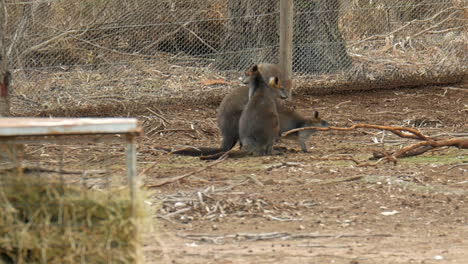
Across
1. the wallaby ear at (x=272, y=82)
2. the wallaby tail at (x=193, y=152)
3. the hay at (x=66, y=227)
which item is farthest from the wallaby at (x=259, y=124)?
the hay at (x=66, y=227)

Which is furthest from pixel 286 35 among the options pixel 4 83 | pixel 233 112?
pixel 4 83

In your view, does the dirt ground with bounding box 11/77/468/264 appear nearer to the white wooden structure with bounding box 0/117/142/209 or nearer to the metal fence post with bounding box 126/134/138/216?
the metal fence post with bounding box 126/134/138/216

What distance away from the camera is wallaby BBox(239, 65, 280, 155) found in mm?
9820

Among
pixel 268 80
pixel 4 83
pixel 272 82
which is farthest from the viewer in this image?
pixel 268 80

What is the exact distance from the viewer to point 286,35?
11586mm

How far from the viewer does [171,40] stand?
11852mm

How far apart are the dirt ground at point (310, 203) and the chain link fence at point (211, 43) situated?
1.14 m

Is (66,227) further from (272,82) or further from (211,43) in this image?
(211,43)

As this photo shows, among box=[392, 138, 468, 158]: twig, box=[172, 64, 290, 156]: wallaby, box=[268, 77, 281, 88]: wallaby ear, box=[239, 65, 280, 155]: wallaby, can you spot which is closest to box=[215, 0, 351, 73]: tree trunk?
box=[172, 64, 290, 156]: wallaby

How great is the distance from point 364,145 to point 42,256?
651cm

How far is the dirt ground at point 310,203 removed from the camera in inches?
221

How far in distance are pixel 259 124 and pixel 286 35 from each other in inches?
86.7

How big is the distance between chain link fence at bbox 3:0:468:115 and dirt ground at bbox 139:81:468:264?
114cm

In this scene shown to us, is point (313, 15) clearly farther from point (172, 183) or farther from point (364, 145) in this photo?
point (172, 183)
